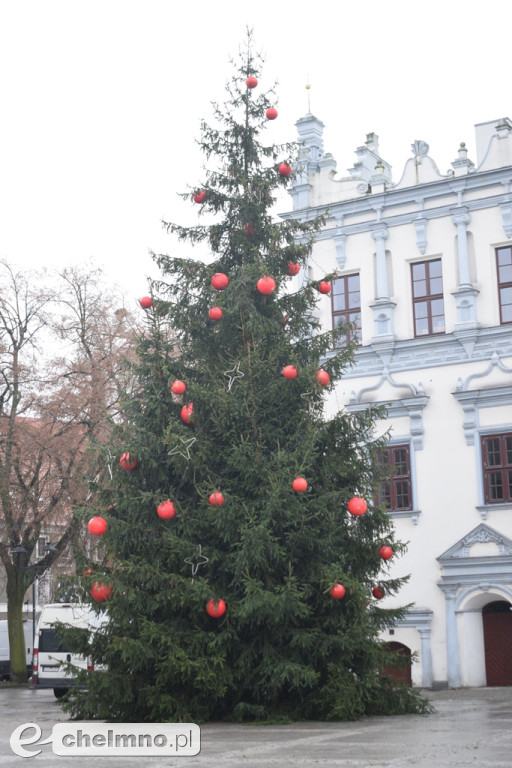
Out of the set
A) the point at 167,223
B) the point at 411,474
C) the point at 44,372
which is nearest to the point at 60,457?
the point at 44,372

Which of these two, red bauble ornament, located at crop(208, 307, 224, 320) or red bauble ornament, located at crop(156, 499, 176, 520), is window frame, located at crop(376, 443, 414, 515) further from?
red bauble ornament, located at crop(156, 499, 176, 520)

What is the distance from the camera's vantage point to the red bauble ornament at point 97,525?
1427cm

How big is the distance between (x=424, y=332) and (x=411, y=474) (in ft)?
12.2

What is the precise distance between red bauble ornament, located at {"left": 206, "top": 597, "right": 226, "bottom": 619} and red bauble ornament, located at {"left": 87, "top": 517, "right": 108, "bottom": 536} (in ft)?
5.91

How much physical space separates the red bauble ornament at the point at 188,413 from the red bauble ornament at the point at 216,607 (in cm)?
278

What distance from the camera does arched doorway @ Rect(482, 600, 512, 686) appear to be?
24.9m

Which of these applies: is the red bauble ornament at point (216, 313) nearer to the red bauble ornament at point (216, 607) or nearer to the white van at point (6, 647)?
the red bauble ornament at point (216, 607)

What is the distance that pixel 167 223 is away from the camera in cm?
1739

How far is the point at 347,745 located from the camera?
11.6m

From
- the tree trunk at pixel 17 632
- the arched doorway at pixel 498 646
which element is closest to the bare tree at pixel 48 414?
the tree trunk at pixel 17 632

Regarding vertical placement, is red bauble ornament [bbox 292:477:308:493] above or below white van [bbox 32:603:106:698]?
above

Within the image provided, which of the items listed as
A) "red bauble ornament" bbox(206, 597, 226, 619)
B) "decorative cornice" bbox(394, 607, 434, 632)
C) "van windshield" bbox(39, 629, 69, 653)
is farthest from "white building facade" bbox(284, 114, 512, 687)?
"red bauble ornament" bbox(206, 597, 226, 619)

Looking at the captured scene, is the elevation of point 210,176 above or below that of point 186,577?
→ above

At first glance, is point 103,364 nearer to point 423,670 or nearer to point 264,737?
point 423,670
